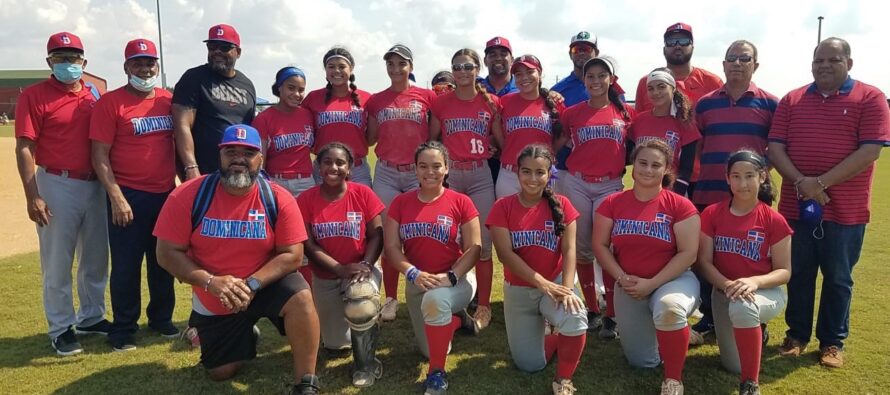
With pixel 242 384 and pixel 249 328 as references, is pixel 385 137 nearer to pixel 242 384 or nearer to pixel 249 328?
pixel 249 328

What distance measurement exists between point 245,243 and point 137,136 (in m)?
1.64

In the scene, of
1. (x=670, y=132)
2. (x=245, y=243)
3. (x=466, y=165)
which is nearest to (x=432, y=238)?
(x=466, y=165)

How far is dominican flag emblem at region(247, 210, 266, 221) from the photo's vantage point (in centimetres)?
386

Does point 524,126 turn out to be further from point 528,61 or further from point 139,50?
point 139,50

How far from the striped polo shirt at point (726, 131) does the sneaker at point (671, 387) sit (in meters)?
1.66

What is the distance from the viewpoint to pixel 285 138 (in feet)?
16.8

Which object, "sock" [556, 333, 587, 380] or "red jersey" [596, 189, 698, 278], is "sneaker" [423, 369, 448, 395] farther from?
"red jersey" [596, 189, 698, 278]

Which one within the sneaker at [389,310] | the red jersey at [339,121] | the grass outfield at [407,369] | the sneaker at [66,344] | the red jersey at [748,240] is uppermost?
the red jersey at [339,121]

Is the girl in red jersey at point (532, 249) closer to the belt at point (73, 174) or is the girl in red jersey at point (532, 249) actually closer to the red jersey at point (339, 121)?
the red jersey at point (339, 121)

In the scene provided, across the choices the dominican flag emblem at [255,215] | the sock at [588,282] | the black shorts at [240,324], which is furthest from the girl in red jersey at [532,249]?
the dominican flag emblem at [255,215]

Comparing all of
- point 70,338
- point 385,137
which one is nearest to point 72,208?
point 70,338

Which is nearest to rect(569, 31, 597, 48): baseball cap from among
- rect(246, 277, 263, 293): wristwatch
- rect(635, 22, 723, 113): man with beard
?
rect(635, 22, 723, 113): man with beard

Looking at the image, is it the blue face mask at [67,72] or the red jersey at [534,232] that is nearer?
the red jersey at [534,232]

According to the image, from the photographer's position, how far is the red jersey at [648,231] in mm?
4059
